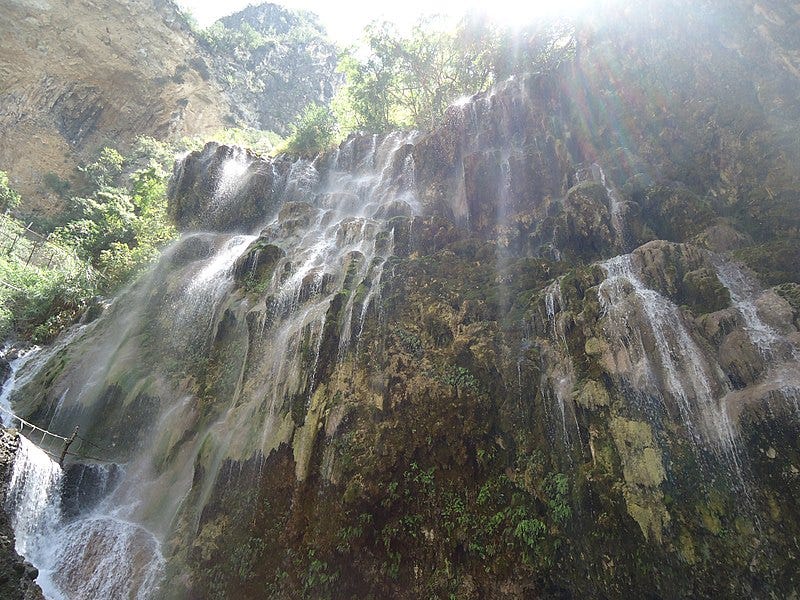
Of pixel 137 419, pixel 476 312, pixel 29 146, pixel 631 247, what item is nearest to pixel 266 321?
pixel 137 419

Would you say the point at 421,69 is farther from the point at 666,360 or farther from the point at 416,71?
the point at 666,360

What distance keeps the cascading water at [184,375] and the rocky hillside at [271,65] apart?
34994 mm

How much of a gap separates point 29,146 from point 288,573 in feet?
123

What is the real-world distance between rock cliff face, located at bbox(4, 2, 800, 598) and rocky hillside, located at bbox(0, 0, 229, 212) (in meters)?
24.8

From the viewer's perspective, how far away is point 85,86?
34844 millimetres

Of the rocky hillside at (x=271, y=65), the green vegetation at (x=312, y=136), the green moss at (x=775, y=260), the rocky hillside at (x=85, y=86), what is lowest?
the green moss at (x=775, y=260)

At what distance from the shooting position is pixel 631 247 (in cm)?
1158

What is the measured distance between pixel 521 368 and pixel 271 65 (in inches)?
2160

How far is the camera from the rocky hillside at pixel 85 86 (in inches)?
1241

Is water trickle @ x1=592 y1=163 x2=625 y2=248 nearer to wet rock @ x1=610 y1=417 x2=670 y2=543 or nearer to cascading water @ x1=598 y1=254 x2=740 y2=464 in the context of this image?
cascading water @ x1=598 y1=254 x2=740 y2=464

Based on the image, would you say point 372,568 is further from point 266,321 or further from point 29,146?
point 29,146

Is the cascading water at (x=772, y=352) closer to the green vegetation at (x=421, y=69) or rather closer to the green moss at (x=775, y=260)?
the green moss at (x=775, y=260)

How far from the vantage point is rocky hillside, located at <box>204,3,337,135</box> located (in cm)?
4725

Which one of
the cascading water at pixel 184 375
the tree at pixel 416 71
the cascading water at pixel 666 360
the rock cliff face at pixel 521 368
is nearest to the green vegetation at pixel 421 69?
the tree at pixel 416 71
